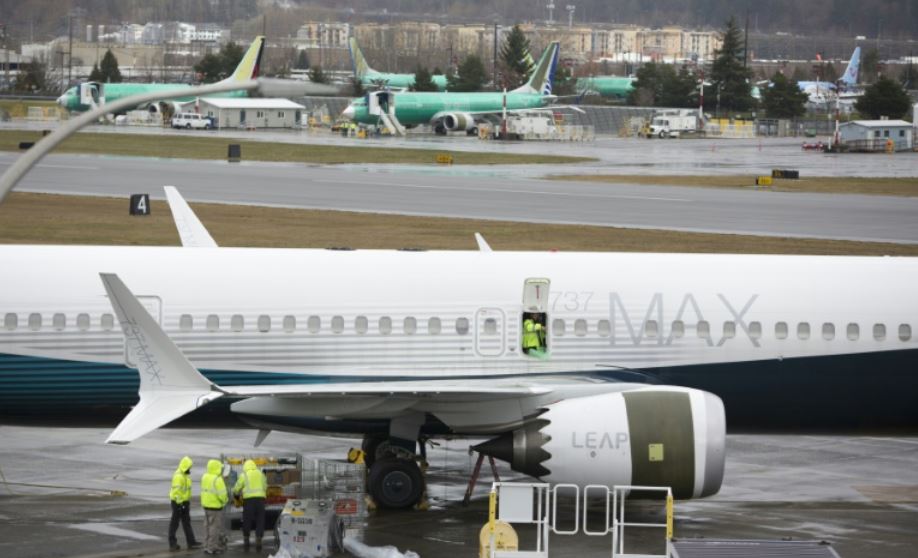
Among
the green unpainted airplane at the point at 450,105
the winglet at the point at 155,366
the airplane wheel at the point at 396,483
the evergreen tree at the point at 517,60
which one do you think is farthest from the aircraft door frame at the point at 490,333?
the evergreen tree at the point at 517,60

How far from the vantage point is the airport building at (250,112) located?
129 meters

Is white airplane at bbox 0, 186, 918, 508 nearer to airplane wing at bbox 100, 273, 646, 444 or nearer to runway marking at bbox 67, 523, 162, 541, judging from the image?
airplane wing at bbox 100, 273, 646, 444

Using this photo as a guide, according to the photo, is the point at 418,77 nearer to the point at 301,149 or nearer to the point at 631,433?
the point at 301,149

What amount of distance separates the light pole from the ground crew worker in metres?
6.67

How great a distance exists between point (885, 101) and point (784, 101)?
14.1 m

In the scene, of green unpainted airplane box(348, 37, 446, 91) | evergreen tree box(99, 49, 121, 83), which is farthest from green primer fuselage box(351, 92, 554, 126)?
evergreen tree box(99, 49, 121, 83)

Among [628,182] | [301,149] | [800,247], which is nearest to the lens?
[800,247]

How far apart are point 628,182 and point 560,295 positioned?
180 ft

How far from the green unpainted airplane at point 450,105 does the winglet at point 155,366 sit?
104 meters

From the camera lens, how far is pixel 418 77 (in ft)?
532

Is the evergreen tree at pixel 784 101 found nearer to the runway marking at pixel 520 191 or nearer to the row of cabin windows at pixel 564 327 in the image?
the runway marking at pixel 520 191

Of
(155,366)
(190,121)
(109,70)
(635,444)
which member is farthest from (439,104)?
(155,366)

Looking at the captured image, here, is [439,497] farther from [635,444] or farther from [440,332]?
[635,444]

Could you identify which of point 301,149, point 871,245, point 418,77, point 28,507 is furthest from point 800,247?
point 418,77
